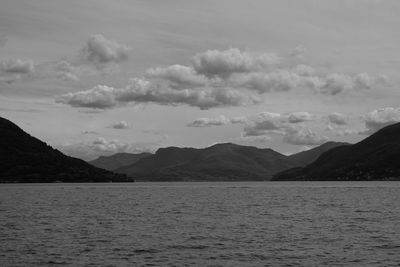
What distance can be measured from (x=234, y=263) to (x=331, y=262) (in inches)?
410

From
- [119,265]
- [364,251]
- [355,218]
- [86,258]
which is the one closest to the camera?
[119,265]

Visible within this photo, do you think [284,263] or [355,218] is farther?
[355,218]

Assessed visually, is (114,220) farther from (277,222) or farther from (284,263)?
(284,263)

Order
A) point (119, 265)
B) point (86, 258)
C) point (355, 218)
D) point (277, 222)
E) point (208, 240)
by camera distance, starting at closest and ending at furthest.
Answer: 1. point (119, 265)
2. point (86, 258)
3. point (208, 240)
4. point (277, 222)
5. point (355, 218)

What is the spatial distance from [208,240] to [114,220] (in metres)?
34.0

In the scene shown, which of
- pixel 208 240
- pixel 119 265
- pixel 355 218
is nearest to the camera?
pixel 119 265

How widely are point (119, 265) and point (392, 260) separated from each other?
96.5 feet

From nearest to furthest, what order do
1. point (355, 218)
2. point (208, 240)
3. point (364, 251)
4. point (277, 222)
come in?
point (364, 251) < point (208, 240) < point (277, 222) < point (355, 218)

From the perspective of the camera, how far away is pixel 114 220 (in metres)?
102

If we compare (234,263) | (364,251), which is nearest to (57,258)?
(234,263)

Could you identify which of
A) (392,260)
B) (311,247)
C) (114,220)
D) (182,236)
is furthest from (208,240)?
(114,220)

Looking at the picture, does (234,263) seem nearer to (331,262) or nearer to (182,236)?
(331,262)

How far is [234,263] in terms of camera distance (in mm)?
55938

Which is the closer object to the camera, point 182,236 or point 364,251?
point 364,251
